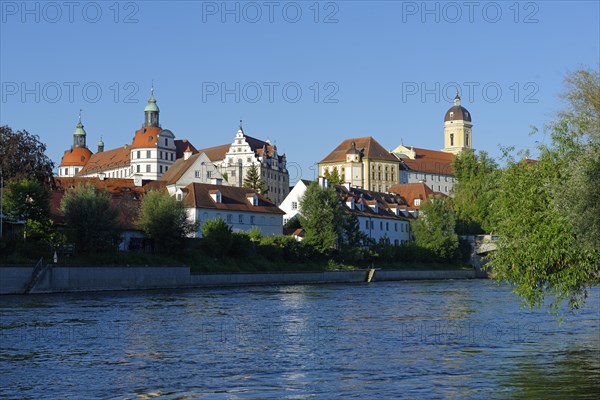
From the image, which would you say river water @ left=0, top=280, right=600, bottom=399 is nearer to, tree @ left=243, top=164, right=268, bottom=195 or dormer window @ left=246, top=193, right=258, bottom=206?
dormer window @ left=246, top=193, right=258, bottom=206

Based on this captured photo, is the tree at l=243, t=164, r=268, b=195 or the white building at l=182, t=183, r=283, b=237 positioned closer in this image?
the white building at l=182, t=183, r=283, b=237

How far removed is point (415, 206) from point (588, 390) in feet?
385

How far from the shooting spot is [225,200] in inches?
3873

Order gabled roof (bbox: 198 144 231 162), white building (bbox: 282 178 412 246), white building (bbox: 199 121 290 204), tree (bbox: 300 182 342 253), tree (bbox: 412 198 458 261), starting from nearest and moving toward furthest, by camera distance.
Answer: tree (bbox: 300 182 342 253) < tree (bbox: 412 198 458 261) < white building (bbox: 282 178 412 246) < white building (bbox: 199 121 290 204) < gabled roof (bbox: 198 144 231 162)

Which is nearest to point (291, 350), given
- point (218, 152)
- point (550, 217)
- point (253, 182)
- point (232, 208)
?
point (550, 217)

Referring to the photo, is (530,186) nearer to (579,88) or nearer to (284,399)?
(579,88)

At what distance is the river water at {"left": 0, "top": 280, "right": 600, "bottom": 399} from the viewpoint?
23359 millimetres

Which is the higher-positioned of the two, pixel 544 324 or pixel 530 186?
pixel 530 186

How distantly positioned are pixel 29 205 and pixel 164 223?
39.3 ft

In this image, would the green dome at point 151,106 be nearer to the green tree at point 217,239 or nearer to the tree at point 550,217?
the green tree at point 217,239

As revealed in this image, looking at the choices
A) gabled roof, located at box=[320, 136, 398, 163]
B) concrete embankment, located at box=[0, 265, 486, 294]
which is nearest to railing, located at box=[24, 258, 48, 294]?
concrete embankment, located at box=[0, 265, 486, 294]

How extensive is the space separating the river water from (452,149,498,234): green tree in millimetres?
66192

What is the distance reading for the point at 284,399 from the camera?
21.8 meters

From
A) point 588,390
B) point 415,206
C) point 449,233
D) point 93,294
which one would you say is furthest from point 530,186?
point 415,206
